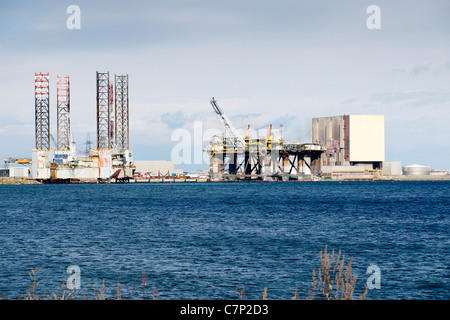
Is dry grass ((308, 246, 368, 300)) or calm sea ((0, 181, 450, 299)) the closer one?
dry grass ((308, 246, 368, 300))

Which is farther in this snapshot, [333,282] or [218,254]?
[218,254]

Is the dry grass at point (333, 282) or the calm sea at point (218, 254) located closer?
the dry grass at point (333, 282)

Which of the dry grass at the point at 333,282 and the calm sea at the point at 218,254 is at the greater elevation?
the dry grass at the point at 333,282

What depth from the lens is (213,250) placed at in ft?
116

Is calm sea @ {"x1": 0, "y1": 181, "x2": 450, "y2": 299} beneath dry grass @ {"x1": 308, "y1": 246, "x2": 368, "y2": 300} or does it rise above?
beneath
